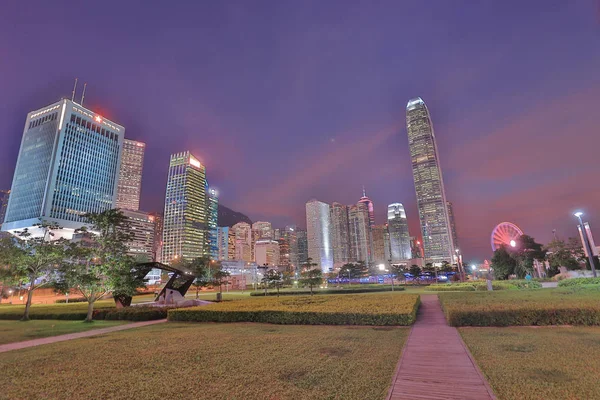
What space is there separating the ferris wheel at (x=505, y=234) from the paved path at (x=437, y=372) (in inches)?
2185

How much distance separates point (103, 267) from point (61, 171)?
115743 mm

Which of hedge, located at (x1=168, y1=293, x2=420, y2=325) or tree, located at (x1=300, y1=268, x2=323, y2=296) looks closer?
hedge, located at (x1=168, y1=293, x2=420, y2=325)

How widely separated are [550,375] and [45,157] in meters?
146

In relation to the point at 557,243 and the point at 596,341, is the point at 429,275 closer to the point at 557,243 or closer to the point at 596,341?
the point at 557,243

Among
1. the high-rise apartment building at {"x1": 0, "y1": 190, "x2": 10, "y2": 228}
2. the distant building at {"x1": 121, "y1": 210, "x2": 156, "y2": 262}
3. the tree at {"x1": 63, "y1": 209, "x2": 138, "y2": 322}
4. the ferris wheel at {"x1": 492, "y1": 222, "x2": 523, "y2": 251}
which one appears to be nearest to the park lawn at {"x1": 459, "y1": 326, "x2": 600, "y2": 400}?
the tree at {"x1": 63, "y1": 209, "x2": 138, "y2": 322}

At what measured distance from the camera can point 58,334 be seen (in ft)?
54.7

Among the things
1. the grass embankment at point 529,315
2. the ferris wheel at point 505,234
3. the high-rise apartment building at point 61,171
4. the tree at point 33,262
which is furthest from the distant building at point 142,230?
the grass embankment at point 529,315

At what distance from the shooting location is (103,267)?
22609mm

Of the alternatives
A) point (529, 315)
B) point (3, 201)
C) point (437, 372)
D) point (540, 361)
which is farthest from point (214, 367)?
point (3, 201)

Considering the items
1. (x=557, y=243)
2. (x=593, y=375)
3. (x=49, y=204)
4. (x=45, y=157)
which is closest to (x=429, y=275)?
(x=557, y=243)

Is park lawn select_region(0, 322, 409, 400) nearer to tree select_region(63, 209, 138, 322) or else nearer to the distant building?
tree select_region(63, 209, 138, 322)

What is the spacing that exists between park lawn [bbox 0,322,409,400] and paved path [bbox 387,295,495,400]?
38 cm

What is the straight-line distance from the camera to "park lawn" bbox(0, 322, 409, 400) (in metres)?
6.78

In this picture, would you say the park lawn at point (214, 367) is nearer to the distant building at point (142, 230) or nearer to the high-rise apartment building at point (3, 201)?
the distant building at point (142, 230)
